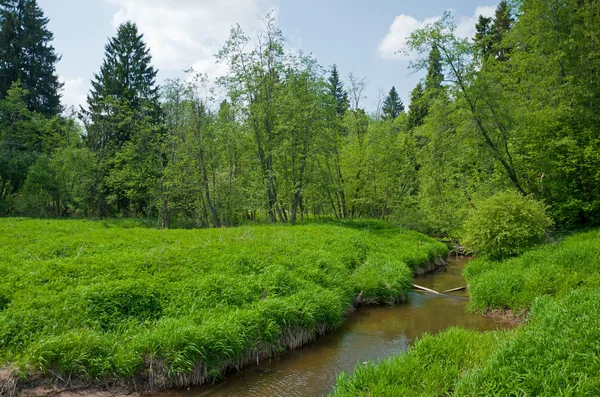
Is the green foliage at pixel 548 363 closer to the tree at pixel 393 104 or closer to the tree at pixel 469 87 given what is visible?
the tree at pixel 469 87

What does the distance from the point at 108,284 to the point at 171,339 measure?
8.04 feet

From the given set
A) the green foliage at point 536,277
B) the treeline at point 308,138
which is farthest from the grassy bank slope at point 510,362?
the treeline at point 308,138

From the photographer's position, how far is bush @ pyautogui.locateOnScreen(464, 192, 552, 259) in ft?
46.6

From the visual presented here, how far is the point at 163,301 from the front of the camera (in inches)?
340

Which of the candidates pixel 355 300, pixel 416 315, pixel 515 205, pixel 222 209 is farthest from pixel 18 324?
pixel 222 209

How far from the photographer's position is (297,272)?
1184 cm

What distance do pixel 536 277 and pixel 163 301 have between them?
34.3ft

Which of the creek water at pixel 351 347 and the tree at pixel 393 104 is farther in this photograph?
the tree at pixel 393 104

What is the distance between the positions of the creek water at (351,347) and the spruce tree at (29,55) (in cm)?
4031

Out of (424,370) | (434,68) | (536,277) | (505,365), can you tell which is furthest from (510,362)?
(434,68)

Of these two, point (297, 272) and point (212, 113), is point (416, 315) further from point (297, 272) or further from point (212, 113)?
point (212, 113)

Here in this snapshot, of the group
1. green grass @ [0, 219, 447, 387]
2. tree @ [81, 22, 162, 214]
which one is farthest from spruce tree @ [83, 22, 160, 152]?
green grass @ [0, 219, 447, 387]

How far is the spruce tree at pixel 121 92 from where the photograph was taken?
34312mm

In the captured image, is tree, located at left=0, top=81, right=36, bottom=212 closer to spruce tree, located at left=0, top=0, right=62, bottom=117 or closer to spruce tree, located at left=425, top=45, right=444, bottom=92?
spruce tree, located at left=0, top=0, right=62, bottom=117
